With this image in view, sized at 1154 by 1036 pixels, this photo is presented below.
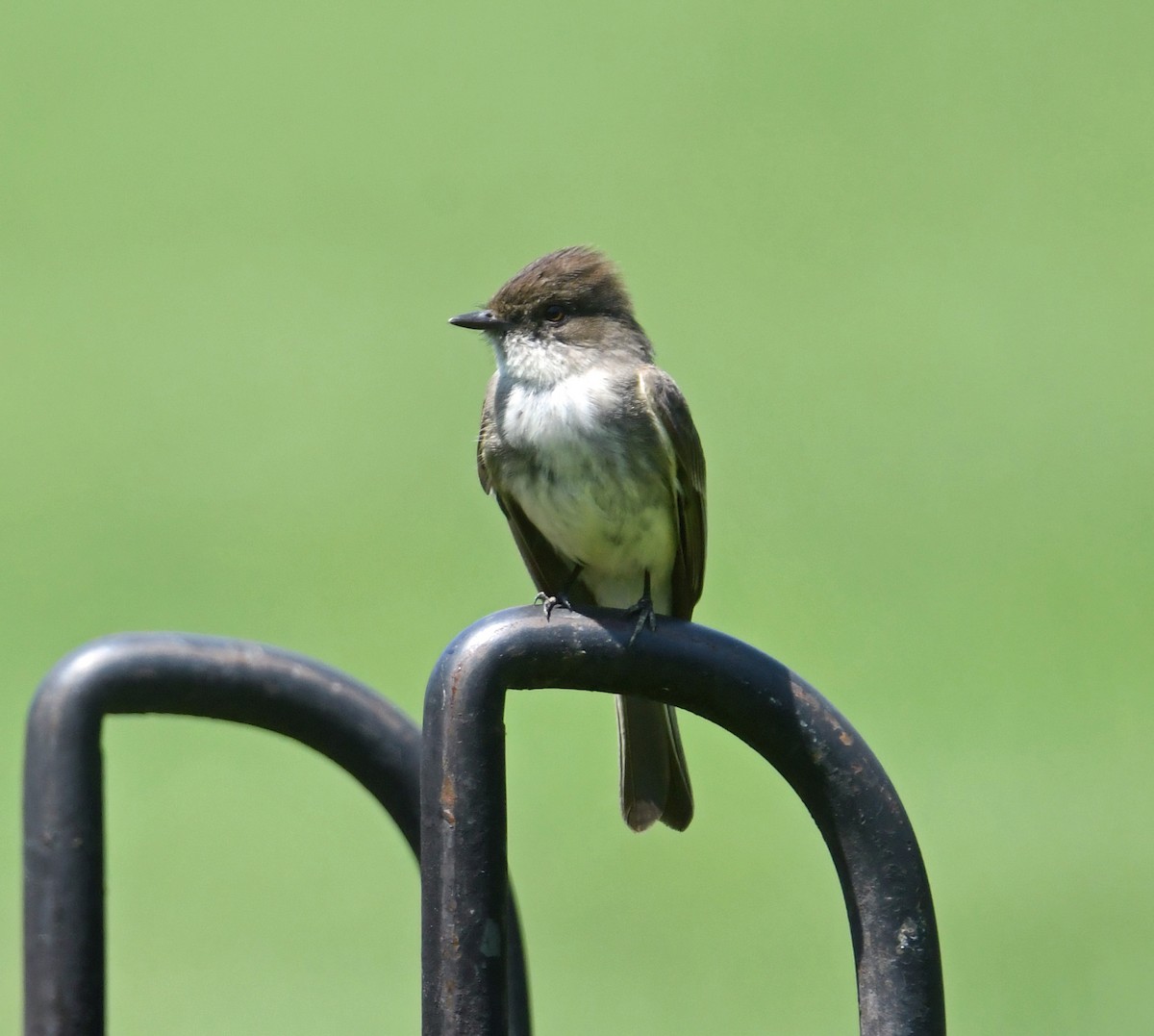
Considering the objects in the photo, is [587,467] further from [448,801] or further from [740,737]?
[448,801]

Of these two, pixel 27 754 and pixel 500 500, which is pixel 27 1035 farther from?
pixel 500 500

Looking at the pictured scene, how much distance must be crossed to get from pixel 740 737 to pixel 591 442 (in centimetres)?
178

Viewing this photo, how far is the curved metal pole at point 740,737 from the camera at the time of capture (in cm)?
195

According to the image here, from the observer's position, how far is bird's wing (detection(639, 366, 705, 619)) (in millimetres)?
4086

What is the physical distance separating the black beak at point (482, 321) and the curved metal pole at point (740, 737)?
1956 mm

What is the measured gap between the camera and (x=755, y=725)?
218 cm

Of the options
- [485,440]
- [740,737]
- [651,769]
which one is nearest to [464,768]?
[740,737]

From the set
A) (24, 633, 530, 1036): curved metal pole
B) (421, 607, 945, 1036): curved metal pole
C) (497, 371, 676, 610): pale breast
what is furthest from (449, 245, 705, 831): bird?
(421, 607, 945, 1036): curved metal pole

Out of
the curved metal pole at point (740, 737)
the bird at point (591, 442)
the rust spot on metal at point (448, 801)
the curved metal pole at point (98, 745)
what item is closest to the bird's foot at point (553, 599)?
the bird at point (591, 442)

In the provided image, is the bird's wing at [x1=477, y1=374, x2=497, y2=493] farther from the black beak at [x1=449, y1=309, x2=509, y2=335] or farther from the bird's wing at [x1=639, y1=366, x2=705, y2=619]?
the bird's wing at [x1=639, y1=366, x2=705, y2=619]

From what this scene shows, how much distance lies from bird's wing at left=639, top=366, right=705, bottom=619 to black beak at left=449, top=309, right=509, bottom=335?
34cm

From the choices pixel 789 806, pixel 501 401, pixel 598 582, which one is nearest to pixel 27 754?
pixel 501 401

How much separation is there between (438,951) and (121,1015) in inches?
212

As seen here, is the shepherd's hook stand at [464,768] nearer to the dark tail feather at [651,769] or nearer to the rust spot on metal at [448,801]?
the rust spot on metal at [448,801]
